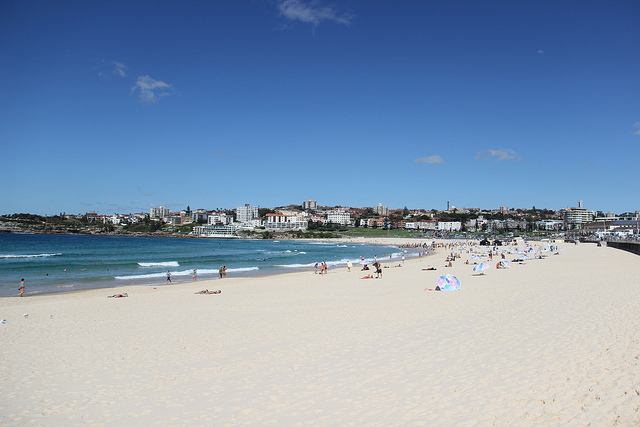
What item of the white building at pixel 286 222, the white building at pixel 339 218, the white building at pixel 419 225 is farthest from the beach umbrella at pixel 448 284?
the white building at pixel 339 218

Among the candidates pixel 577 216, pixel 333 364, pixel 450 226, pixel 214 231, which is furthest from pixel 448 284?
pixel 577 216

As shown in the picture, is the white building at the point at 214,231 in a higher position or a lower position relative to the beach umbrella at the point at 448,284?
lower

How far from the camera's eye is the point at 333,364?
6.55m

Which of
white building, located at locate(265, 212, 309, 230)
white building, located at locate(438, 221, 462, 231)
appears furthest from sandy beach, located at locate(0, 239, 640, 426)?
white building, located at locate(438, 221, 462, 231)

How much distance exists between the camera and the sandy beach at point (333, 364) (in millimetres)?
4805

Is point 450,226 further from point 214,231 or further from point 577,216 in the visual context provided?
point 214,231

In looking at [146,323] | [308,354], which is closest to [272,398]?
[308,354]

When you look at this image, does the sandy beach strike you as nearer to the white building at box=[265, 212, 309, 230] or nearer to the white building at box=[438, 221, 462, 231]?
the white building at box=[265, 212, 309, 230]

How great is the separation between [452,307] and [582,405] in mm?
6508

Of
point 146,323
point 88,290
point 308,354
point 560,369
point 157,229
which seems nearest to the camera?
point 560,369

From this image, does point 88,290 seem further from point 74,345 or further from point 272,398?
point 272,398

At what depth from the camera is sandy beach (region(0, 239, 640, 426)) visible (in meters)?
4.80

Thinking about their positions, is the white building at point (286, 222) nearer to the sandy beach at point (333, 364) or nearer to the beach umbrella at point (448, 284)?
the beach umbrella at point (448, 284)

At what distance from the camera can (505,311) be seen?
10.3 metres
